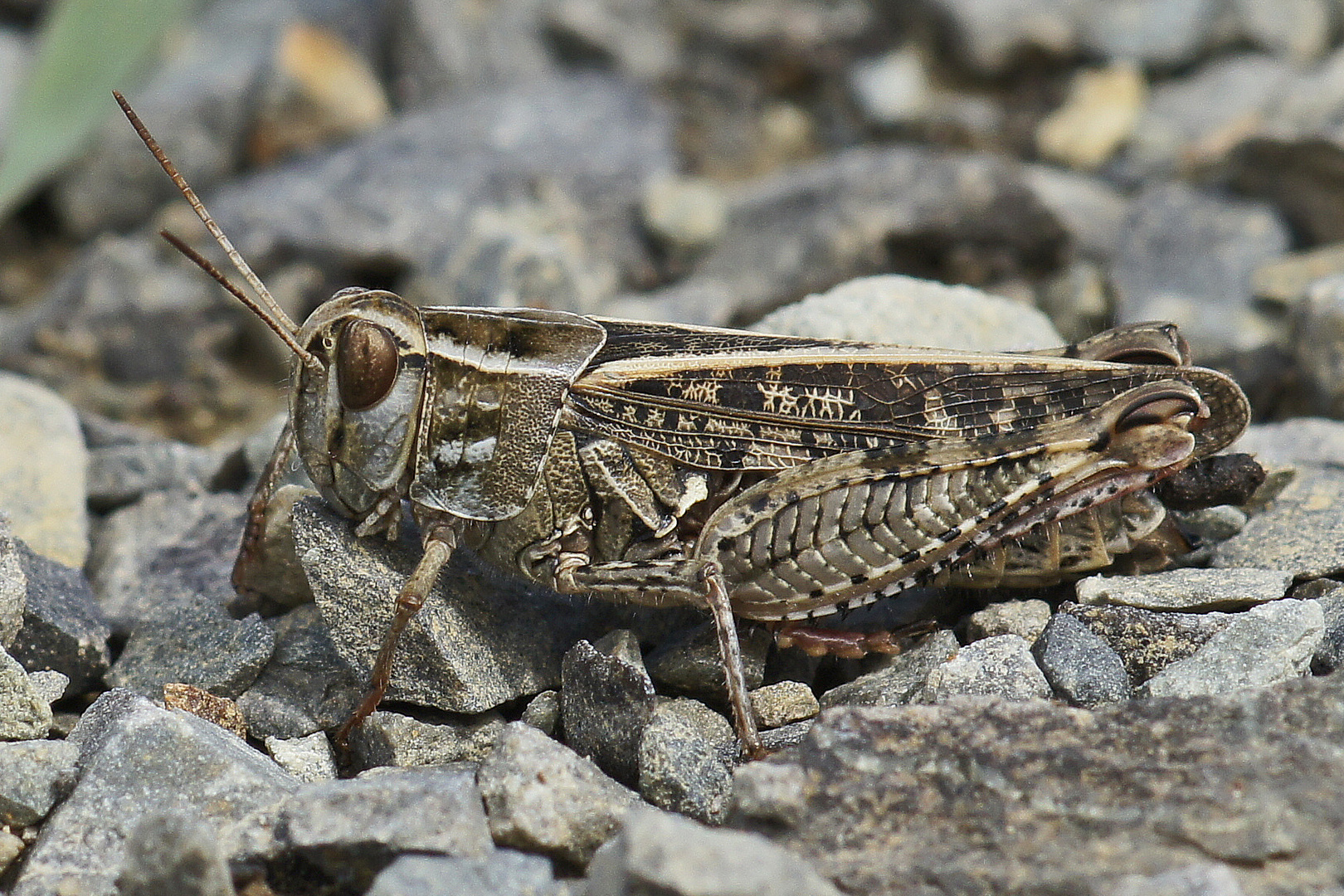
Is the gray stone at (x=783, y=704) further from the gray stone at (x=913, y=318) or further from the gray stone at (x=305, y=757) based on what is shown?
the gray stone at (x=913, y=318)

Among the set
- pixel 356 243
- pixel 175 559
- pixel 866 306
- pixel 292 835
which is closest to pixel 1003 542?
pixel 866 306

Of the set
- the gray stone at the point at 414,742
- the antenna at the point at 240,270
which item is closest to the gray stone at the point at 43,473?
the antenna at the point at 240,270

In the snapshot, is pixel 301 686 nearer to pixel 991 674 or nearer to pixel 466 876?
pixel 466 876

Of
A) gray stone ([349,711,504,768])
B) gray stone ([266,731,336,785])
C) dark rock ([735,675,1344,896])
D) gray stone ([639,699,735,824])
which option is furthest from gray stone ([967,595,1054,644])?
gray stone ([266,731,336,785])

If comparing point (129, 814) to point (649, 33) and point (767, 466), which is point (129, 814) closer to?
point (767, 466)

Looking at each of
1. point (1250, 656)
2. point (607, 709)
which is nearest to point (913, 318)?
point (1250, 656)

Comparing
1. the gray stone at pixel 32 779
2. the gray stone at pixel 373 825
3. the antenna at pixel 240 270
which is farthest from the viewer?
the antenna at pixel 240 270
